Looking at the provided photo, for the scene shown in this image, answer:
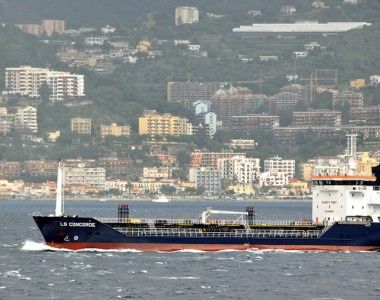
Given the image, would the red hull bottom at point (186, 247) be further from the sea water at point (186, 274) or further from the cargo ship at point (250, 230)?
the sea water at point (186, 274)

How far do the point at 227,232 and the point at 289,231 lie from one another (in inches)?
129

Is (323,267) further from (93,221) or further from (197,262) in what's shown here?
(93,221)

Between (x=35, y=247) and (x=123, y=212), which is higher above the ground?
(x=123, y=212)

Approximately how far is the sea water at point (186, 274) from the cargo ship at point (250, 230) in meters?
0.64

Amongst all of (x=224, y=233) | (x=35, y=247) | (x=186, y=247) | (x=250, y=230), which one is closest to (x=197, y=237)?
(x=186, y=247)

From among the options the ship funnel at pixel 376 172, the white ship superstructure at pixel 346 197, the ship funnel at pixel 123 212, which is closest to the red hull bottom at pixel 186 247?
the white ship superstructure at pixel 346 197

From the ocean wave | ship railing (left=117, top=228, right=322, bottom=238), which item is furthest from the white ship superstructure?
the ocean wave

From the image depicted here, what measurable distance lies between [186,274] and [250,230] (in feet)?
42.8

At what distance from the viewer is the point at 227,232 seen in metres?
104

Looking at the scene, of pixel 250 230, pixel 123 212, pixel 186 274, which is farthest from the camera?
pixel 123 212

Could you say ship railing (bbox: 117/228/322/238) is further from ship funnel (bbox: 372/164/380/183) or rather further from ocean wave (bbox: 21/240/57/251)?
ship funnel (bbox: 372/164/380/183)

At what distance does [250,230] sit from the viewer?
341 ft

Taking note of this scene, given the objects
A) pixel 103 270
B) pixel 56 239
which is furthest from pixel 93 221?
pixel 103 270

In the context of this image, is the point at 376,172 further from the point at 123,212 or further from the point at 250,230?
the point at 123,212
